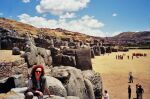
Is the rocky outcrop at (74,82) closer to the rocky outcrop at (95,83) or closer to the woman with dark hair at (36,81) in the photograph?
the rocky outcrop at (95,83)

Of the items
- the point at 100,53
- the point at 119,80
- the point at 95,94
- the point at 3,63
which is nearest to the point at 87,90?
the point at 95,94

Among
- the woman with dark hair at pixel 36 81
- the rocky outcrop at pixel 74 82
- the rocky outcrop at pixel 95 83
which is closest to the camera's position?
the woman with dark hair at pixel 36 81

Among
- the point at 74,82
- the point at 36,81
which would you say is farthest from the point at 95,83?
the point at 36,81

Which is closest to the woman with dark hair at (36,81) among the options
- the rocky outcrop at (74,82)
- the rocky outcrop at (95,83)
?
the rocky outcrop at (74,82)

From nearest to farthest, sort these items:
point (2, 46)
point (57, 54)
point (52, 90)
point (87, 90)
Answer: point (52, 90)
point (87, 90)
point (57, 54)
point (2, 46)

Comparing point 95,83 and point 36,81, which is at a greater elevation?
point 36,81

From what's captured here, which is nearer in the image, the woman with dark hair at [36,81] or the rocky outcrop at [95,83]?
the woman with dark hair at [36,81]

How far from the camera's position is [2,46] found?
3644 cm

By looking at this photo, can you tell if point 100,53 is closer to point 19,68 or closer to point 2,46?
point 2,46

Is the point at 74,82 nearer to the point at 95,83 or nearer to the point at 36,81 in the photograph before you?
the point at 95,83

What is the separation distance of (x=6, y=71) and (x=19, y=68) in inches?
39.7

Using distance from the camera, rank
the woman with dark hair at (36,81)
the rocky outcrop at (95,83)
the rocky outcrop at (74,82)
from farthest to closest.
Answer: the rocky outcrop at (95,83)
the rocky outcrop at (74,82)
the woman with dark hair at (36,81)

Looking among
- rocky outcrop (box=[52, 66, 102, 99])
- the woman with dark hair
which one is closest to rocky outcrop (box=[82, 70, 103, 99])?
rocky outcrop (box=[52, 66, 102, 99])

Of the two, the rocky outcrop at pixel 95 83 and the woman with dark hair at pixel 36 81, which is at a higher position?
the woman with dark hair at pixel 36 81
